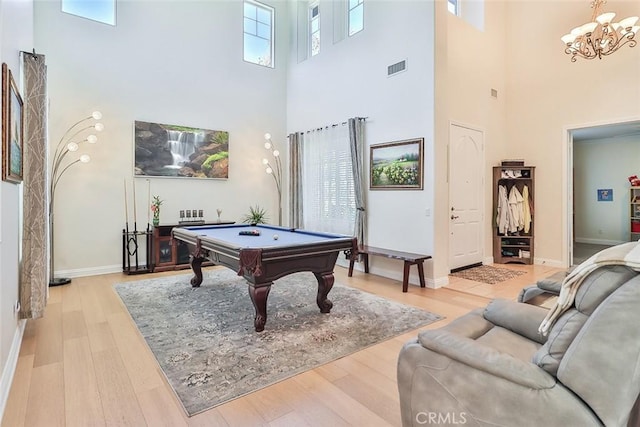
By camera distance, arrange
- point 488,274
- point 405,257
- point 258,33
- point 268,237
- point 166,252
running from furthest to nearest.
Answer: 1. point 258,33
2. point 166,252
3. point 488,274
4. point 405,257
5. point 268,237

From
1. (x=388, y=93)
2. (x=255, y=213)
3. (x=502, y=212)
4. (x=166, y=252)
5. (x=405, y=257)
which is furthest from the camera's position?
(x=255, y=213)

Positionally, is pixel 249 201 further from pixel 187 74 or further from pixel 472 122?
pixel 472 122

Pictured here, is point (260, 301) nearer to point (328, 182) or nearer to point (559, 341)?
point (559, 341)

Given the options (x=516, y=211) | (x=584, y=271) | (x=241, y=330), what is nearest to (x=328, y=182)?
(x=516, y=211)

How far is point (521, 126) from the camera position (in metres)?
6.52

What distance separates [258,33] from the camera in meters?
7.25

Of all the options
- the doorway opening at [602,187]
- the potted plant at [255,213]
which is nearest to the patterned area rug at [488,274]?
the doorway opening at [602,187]

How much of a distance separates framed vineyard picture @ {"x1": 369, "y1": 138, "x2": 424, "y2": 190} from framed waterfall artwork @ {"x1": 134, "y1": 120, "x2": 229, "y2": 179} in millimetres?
2899

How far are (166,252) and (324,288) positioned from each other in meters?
3.35

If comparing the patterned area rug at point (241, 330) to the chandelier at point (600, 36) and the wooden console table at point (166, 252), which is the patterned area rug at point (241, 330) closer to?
the wooden console table at point (166, 252)

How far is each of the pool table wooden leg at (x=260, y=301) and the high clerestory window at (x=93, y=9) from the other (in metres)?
5.25

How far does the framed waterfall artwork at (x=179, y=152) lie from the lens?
582 centimetres

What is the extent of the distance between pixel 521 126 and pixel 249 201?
5400 mm

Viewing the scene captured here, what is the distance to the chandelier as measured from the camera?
459 centimetres
